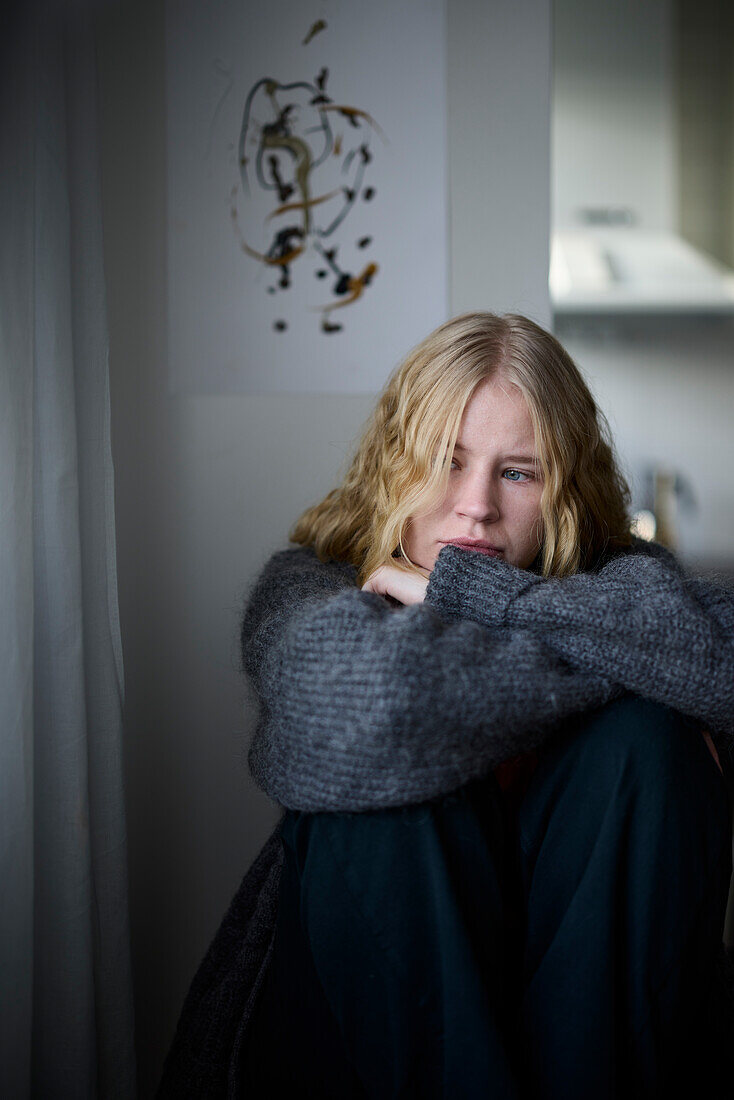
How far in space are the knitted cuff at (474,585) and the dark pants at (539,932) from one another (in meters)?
0.14

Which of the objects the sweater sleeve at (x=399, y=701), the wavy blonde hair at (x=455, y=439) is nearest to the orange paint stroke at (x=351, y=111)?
the wavy blonde hair at (x=455, y=439)

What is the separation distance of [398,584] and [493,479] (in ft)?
0.54

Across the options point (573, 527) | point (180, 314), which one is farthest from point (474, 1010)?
point (180, 314)

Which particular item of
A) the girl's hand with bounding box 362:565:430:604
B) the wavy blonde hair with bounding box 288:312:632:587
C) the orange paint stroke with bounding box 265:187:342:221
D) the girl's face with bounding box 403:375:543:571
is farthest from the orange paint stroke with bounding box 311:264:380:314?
the girl's hand with bounding box 362:565:430:604

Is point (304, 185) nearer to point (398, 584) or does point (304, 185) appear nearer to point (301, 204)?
point (301, 204)

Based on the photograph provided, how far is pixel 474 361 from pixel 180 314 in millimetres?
525

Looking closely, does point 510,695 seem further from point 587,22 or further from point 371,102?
point 587,22

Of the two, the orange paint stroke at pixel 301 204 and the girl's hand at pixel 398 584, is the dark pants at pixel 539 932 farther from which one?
the orange paint stroke at pixel 301 204

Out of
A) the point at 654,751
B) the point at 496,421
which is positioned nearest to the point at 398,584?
the point at 496,421

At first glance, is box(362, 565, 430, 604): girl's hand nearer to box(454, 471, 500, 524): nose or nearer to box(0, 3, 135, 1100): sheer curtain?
box(454, 471, 500, 524): nose

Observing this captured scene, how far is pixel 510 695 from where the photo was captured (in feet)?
2.40

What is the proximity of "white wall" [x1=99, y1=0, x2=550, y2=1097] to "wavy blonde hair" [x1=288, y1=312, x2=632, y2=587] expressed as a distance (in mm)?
264

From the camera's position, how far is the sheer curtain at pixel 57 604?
0.82 metres

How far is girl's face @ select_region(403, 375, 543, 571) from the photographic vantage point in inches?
39.2
